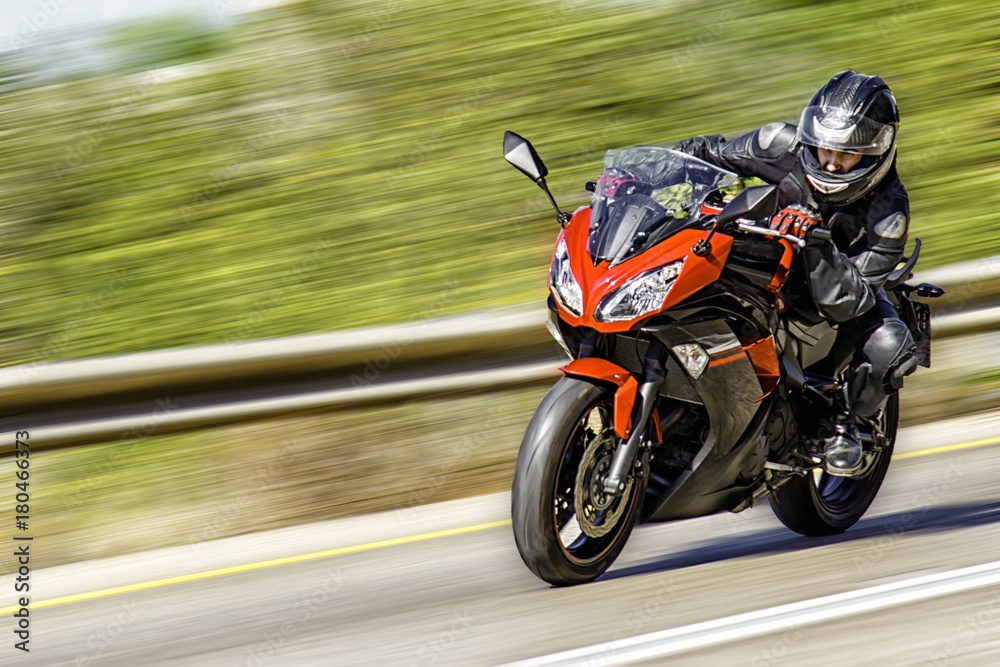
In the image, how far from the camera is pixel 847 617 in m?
4.01

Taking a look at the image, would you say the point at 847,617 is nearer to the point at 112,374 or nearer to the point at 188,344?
the point at 112,374

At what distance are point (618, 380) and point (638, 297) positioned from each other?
33 cm

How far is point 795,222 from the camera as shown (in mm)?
4223

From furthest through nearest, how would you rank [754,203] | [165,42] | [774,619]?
1. [165,42]
2. [774,619]
3. [754,203]

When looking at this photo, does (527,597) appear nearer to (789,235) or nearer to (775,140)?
(789,235)

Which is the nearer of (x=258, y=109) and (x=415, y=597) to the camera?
(x=415, y=597)

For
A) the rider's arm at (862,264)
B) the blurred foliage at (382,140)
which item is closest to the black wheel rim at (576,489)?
the rider's arm at (862,264)

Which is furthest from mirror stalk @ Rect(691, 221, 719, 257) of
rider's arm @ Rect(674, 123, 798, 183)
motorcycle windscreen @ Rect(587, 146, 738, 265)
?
rider's arm @ Rect(674, 123, 798, 183)

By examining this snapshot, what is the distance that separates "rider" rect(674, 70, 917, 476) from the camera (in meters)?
4.50

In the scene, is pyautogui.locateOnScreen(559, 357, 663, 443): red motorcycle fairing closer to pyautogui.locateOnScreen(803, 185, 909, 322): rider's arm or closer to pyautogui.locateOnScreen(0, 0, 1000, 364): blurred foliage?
pyautogui.locateOnScreen(803, 185, 909, 322): rider's arm

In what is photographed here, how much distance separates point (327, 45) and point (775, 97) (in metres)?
4.47

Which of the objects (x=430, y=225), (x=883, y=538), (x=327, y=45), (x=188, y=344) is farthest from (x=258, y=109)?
(x=883, y=538)

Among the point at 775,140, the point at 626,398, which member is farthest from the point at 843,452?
the point at 775,140

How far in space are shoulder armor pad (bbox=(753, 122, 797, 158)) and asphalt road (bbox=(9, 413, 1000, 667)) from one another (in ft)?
6.15
